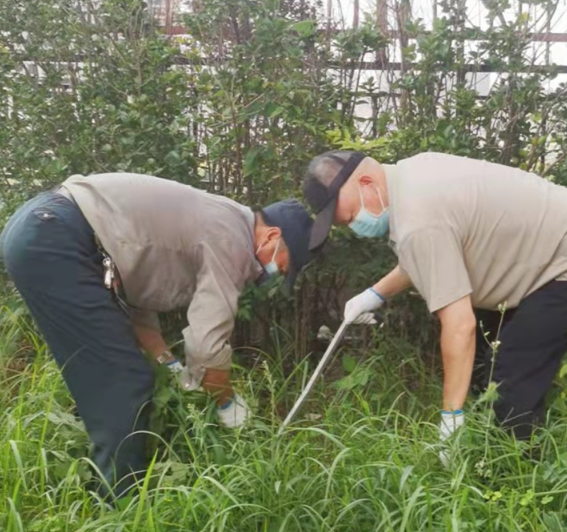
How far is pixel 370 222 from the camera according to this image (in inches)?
128

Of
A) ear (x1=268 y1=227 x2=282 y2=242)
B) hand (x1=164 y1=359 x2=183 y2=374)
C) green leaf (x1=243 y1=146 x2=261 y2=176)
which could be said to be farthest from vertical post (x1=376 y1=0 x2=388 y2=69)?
hand (x1=164 y1=359 x2=183 y2=374)

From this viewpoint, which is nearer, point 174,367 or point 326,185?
point 326,185

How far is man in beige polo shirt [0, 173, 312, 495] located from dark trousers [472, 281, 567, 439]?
0.87 metres

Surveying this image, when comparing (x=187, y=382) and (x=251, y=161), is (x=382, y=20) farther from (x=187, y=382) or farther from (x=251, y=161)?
(x=187, y=382)

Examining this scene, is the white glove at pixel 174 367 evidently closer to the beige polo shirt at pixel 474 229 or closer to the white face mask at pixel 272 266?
the white face mask at pixel 272 266

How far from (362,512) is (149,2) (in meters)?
3.02

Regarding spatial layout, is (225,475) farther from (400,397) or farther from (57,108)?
(57,108)

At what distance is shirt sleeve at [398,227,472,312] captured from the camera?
2.95m

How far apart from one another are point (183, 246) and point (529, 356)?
4.48 feet

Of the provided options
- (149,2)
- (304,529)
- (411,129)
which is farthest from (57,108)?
(304,529)

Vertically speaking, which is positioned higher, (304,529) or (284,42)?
(284,42)

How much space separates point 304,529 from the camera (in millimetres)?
2908

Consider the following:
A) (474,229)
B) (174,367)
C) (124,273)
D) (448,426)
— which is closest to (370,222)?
(474,229)

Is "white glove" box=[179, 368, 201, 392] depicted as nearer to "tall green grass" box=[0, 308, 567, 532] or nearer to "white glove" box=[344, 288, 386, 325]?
"tall green grass" box=[0, 308, 567, 532]
